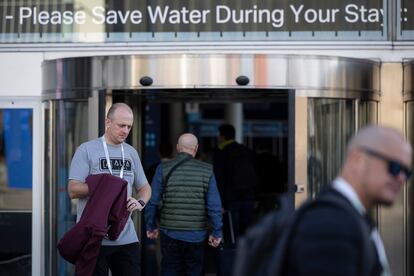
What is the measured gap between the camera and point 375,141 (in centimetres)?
293

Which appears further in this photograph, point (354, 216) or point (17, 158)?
point (17, 158)

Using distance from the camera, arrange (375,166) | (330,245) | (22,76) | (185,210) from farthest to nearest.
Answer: (22,76) < (185,210) < (375,166) < (330,245)

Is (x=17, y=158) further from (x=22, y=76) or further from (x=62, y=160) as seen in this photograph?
(x=22, y=76)

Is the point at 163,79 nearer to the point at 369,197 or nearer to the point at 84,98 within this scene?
the point at 84,98

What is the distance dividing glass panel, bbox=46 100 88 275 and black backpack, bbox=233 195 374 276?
5.36 meters

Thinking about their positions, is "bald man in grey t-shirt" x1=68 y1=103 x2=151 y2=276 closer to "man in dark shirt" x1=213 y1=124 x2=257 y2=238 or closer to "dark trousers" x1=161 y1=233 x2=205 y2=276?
"dark trousers" x1=161 y1=233 x2=205 y2=276

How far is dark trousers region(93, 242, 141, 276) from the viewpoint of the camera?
6238 millimetres

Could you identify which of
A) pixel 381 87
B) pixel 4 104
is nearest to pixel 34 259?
pixel 4 104

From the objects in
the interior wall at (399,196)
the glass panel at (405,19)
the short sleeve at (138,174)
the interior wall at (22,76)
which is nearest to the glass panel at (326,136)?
the interior wall at (399,196)

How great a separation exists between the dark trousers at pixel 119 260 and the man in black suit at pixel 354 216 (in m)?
3.40

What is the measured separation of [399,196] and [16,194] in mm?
3578

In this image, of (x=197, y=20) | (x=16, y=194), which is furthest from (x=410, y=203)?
(x=16, y=194)

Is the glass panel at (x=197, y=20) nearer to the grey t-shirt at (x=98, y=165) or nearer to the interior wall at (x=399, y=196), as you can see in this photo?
the interior wall at (x=399, y=196)

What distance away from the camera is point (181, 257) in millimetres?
7500
